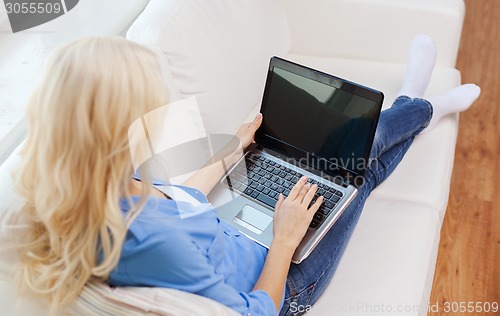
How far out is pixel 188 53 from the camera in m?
1.30

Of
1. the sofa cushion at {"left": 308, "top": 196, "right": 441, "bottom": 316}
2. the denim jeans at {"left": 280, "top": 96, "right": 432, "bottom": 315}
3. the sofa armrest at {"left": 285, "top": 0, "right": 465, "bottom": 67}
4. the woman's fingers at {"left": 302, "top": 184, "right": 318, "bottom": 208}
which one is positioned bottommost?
the sofa cushion at {"left": 308, "top": 196, "right": 441, "bottom": 316}

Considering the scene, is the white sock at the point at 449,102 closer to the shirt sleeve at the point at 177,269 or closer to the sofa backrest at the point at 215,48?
the sofa backrest at the point at 215,48

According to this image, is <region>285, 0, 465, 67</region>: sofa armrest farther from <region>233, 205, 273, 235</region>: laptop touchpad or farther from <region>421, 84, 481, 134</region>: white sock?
<region>233, 205, 273, 235</region>: laptop touchpad

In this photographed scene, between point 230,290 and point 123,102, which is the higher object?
point 123,102

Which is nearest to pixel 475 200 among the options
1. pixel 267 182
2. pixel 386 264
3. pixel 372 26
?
pixel 372 26

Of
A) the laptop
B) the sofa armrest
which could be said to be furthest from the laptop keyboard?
the sofa armrest

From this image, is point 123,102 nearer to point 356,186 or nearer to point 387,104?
point 356,186

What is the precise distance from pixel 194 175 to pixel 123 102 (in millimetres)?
559

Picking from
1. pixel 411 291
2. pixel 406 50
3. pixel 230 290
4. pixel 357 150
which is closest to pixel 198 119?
pixel 357 150

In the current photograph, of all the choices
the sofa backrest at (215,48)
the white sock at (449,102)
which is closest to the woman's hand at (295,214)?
the sofa backrest at (215,48)

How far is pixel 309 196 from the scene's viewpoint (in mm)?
1164

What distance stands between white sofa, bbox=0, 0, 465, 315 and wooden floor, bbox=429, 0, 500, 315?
31 cm

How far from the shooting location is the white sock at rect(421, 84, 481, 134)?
1.58 metres

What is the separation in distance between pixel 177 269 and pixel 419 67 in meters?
1.09
